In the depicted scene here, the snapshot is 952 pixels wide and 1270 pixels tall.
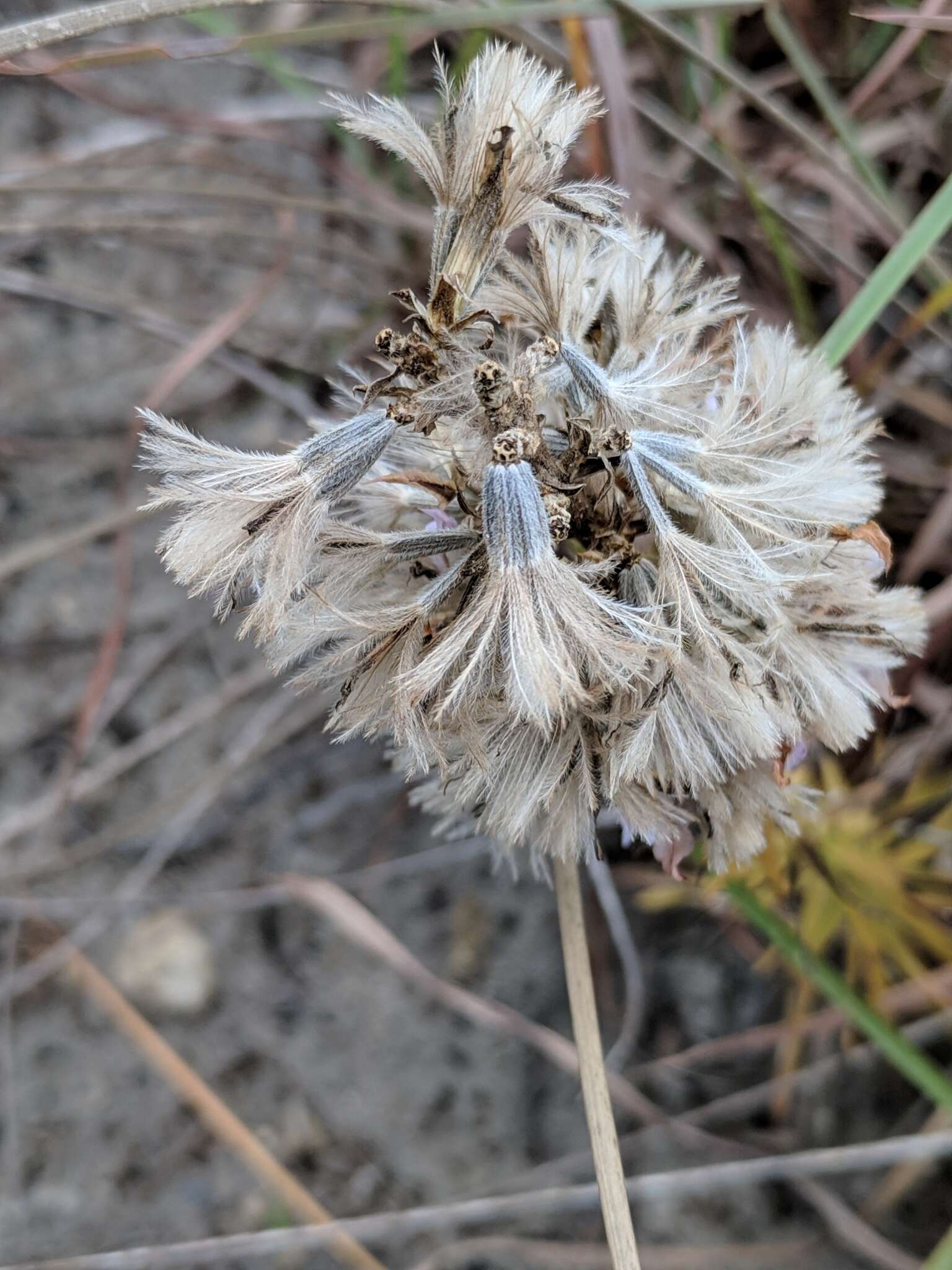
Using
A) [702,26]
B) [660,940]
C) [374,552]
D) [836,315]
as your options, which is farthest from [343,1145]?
[702,26]

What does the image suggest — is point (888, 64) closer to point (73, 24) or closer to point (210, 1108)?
point (73, 24)

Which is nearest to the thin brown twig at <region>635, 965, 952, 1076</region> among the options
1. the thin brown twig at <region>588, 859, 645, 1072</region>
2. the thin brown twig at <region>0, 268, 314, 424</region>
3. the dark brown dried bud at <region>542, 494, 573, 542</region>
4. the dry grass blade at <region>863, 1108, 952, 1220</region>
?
the thin brown twig at <region>588, 859, 645, 1072</region>

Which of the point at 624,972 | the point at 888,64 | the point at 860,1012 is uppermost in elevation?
the point at 888,64

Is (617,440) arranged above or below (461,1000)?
above

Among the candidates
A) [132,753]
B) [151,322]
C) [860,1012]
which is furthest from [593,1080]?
[151,322]

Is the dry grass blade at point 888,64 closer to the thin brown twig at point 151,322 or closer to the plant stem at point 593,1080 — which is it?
the thin brown twig at point 151,322

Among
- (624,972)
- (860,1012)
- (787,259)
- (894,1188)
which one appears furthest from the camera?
(624,972)
